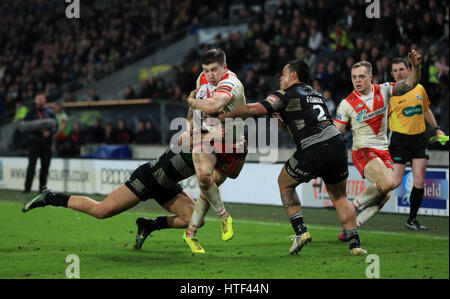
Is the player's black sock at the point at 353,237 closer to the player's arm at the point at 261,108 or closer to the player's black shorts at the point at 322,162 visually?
the player's black shorts at the point at 322,162

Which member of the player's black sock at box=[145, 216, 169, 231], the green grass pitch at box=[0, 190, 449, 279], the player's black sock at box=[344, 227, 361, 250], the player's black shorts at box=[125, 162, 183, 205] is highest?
the player's black shorts at box=[125, 162, 183, 205]

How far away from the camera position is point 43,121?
15.9 m

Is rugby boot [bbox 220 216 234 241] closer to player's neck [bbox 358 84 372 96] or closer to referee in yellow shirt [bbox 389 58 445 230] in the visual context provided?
player's neck [bbox 358 84 372 96]

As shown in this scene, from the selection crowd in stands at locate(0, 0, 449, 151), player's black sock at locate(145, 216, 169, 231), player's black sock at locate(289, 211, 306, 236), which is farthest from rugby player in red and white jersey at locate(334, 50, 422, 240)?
crowd in stands at locate(0, 0, 449, 151)

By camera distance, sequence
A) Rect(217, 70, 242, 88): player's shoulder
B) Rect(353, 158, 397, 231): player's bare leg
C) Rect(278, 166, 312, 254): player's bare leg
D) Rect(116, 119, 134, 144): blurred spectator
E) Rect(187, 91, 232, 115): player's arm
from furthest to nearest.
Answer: Rect(116, 119, 134, 144): blurred spectator, Rect(353, 158, 397, 231): player's bare leg, Rect(278, 166, 312, 254): player's bare leg, Rect(217, 70, 242, 88): player's shoulder, Rect(187, 91, 232, 115): player's arm

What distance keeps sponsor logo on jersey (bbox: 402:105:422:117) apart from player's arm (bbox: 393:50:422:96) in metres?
2.22

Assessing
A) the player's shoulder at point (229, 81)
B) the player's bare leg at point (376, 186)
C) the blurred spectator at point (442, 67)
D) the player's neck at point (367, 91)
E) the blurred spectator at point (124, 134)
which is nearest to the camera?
the player's shoulder at point (229, 81)

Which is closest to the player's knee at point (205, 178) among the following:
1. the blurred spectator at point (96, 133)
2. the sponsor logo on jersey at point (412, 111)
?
the sponsor logo on jersey at point (412, 111)

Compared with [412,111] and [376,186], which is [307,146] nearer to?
[376,186]

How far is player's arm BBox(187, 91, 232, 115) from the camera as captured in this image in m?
7.13

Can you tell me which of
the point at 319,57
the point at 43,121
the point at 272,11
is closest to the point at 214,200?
the point at 43,121

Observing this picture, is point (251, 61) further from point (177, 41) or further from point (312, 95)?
point (312, 95)

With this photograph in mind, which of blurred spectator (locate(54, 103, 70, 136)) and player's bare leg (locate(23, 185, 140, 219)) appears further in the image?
blurred spectator (locate(54, 103, 70, 136))

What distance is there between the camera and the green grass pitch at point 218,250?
667 centimetres
